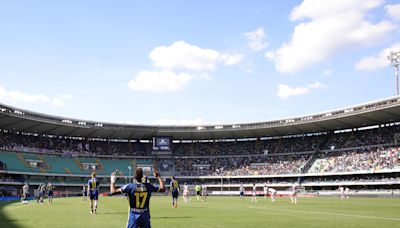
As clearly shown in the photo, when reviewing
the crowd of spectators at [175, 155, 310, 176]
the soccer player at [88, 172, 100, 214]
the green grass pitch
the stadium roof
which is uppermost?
the stadium roof

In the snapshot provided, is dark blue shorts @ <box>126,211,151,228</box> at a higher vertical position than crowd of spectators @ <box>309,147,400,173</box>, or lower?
lower

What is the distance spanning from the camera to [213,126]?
90250 millimetres

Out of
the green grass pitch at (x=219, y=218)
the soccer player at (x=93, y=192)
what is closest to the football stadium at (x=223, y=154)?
the green grass pitch at (x=219, y=218)

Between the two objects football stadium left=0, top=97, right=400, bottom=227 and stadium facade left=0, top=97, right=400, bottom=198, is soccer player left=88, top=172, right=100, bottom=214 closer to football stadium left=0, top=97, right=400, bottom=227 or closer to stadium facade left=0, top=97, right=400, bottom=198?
football stadium left=0, top=97, right=400, bottom=227

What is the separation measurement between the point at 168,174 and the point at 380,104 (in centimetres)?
4765

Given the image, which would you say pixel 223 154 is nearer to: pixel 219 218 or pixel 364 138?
pixel 364 138

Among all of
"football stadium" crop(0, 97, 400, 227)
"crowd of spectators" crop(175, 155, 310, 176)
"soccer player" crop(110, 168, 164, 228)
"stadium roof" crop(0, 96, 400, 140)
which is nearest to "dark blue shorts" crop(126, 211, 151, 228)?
"soccer player" crop(110, 168, 164, 228)

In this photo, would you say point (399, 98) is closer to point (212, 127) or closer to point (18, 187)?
point (212, 127)

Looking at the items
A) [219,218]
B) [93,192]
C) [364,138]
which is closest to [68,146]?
[364,138]

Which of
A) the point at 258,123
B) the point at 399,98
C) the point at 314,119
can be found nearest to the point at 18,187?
the point at 258,123

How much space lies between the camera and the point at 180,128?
300ft

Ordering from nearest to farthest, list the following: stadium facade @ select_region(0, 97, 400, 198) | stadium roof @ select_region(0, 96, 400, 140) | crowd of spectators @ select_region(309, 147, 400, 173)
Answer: crowd of spectators @ select_region(309, 147, 400, 173) < stadium roof @ select_region(0, 96, 400, 140) < stadium facade @ select_region(0, 97, 400, 198)

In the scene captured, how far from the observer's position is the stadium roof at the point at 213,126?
69188 millimetres

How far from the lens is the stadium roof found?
69.2 m
